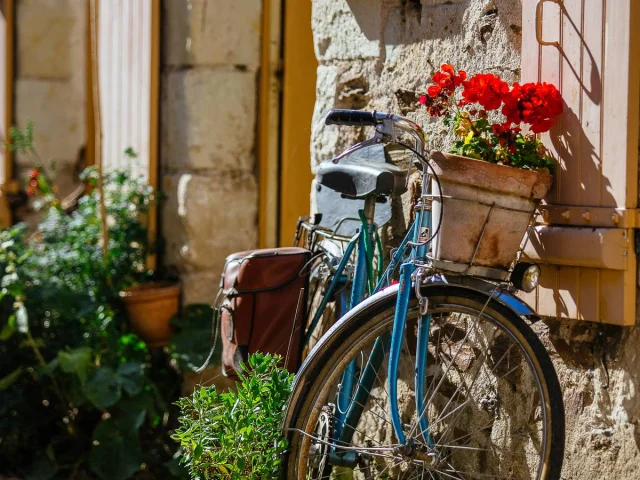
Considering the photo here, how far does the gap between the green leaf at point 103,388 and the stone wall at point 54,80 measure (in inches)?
96.5

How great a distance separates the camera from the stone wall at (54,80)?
22.7 ft

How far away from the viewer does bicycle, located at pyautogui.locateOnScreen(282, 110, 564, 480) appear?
2812mm

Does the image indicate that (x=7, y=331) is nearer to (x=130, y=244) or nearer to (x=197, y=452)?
(x=130, y=244)

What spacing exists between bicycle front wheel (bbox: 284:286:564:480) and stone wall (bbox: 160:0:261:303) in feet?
6.10

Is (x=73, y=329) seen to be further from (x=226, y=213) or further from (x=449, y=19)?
(x=449, y=19)

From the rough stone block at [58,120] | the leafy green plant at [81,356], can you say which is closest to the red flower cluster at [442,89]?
the leafy green plant at [81,356]

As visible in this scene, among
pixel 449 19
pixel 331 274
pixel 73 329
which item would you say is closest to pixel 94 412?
pixel 73 329

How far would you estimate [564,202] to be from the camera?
2.96m

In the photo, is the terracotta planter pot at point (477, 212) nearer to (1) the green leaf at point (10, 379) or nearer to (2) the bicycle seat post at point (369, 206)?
(2) the bicycle seat post at point (369, 206)

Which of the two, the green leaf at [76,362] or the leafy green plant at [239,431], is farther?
the green leaf at [76,362]

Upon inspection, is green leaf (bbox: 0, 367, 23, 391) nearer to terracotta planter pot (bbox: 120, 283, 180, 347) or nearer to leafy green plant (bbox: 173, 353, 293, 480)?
terracotta planter pot (bbox: 120, 283, 180, 347)

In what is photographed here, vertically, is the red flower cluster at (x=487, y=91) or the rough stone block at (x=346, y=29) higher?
the rough stone block at (x=346, y=29)

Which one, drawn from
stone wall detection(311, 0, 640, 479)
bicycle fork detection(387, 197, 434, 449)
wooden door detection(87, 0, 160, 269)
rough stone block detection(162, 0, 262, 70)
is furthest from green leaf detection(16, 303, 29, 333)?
bicycle fork detection(387, 197, 434, 449)

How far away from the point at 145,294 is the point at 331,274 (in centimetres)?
197
